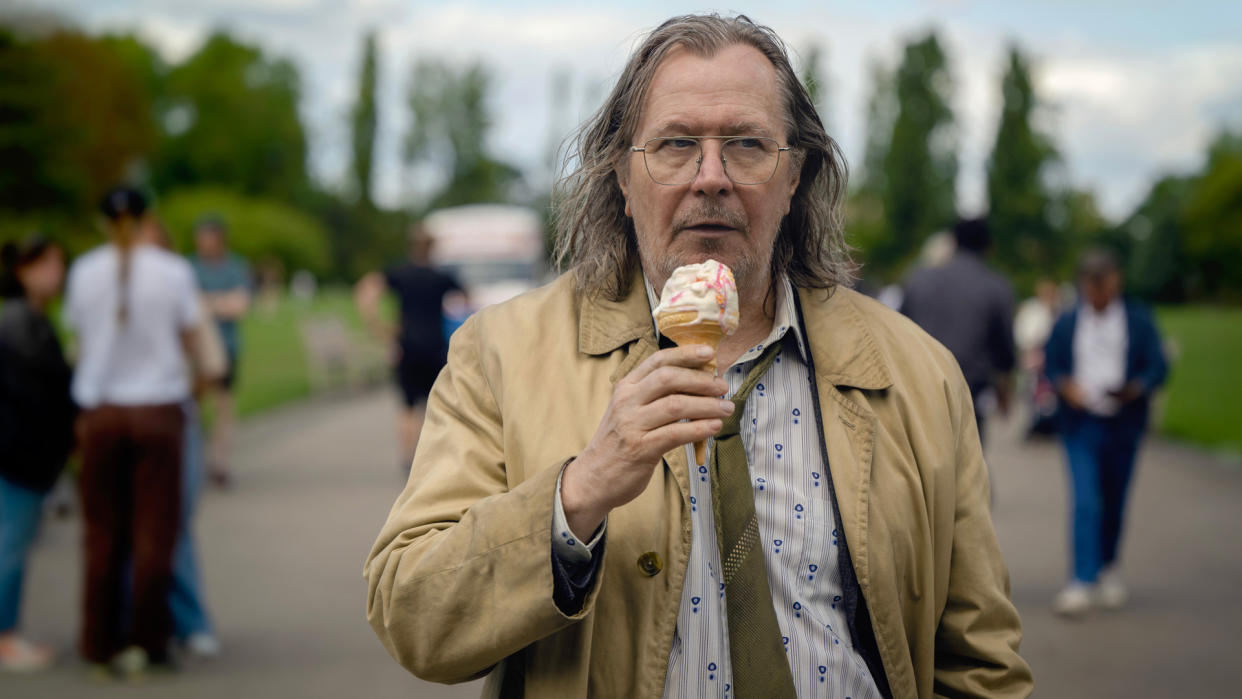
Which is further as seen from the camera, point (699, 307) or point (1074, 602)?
point (1074, 602)

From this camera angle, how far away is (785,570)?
231 centimetres

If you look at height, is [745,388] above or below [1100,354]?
above

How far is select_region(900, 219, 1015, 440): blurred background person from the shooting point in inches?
298

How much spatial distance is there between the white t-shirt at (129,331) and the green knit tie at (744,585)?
14.5ft

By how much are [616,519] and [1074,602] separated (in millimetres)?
5759

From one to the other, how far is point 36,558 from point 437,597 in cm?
747

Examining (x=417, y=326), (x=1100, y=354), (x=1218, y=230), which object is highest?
(x=1100, y=354)

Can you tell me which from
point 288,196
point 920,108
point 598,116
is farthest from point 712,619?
point 288,196

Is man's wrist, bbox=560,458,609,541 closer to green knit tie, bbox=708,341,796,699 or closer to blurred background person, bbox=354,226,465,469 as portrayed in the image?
green knit tie, bbox=708,341,796,699

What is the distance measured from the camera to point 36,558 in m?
8.48

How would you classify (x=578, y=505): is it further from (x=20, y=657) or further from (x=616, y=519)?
(x=20, y=657)

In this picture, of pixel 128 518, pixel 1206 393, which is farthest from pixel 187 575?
pixel 1206 393

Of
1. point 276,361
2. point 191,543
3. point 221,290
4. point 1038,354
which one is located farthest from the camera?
point 276,361

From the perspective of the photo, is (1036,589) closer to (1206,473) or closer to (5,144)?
(1206,473)
